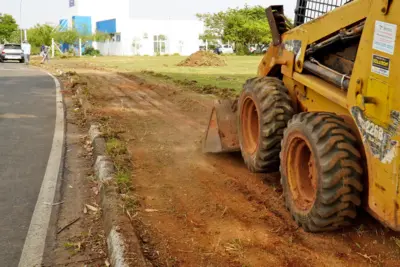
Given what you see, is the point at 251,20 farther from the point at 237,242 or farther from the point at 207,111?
the point at 237,242

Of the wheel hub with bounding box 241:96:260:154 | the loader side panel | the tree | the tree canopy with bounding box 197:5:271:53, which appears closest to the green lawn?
the wheel hub with bounding box 241:96:260:154

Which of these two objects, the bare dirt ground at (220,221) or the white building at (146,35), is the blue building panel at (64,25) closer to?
the white building at (146,35)

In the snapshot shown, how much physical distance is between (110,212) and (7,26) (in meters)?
92.0

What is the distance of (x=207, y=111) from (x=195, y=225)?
6.21m

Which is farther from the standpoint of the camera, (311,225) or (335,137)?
(311,225)

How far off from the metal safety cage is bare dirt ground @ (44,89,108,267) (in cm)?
309

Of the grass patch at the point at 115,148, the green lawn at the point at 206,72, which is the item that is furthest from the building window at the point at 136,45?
the grass patch at the point at 115,148

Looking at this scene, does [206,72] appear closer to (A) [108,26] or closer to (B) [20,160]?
(B) [20,160]

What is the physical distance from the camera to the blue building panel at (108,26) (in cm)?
7581

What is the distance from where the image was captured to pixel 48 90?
16.2 meters

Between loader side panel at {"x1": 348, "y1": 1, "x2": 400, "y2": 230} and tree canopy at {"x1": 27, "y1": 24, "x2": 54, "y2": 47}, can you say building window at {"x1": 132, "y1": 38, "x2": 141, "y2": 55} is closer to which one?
tree canopy at {"x1": 27, "y1": 24, "x2": 54, "y2": 47}

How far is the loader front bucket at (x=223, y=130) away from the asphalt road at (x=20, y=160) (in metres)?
2.27

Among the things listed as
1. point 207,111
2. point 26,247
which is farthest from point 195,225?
point 207,111

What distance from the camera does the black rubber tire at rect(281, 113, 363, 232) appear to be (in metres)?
3.73
